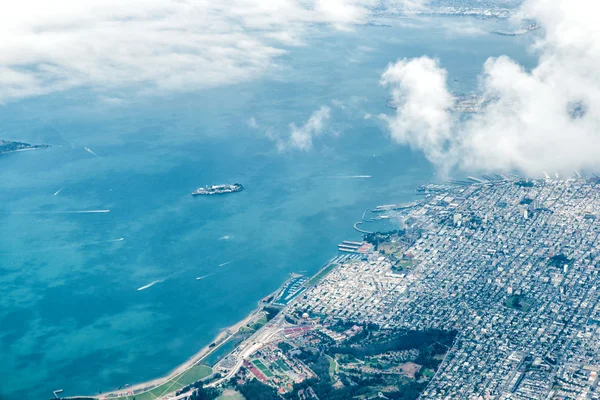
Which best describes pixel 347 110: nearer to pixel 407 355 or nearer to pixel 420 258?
pixel 420 258

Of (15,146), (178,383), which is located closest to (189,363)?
(178,383)

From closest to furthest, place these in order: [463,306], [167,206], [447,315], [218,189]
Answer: [447,315]
[463,306]
[167,206]
[218,189]

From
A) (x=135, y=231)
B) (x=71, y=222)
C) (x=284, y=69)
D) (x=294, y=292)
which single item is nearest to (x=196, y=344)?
(x=294, y=292)

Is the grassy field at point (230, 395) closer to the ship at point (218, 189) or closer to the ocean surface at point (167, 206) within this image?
the ocean surface at point (167, 206)

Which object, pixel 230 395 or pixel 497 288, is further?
pixel 497 288

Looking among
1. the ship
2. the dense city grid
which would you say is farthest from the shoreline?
the ship

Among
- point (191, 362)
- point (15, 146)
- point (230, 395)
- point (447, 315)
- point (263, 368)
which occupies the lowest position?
point (15, 146)

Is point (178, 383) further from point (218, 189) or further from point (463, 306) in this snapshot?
point (218, 189)
